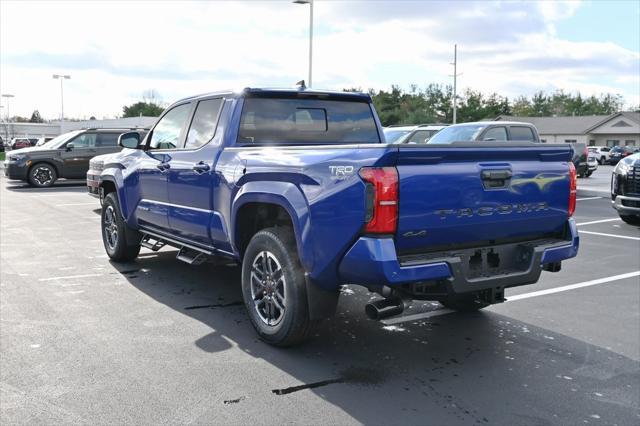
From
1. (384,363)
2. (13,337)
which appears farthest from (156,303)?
(384,363)

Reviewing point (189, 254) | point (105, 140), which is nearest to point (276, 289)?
point (189, 254)

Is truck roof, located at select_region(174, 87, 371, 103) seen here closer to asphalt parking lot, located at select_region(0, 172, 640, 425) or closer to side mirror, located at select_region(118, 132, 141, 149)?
side mirror, located at select_region(118, 132, 141, 149)

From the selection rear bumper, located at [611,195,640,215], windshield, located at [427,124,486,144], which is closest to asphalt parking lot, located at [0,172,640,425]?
rear bumper, located at [611,195,640,215]

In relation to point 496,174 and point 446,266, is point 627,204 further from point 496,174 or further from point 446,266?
point 446,266

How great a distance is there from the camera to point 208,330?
16.4 feet

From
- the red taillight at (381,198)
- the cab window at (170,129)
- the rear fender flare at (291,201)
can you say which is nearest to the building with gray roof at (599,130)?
the cab window at (170,129)

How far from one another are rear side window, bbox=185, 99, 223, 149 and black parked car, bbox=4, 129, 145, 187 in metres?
13.5

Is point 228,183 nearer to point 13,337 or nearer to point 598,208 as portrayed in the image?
point 13,337

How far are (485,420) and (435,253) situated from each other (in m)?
1.07

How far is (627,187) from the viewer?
10.7 metres

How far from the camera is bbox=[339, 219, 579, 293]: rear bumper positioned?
3680 mm

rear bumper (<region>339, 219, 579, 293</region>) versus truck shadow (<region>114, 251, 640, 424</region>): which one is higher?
rear bumper (<region>339, 219, 579, 293</region>)

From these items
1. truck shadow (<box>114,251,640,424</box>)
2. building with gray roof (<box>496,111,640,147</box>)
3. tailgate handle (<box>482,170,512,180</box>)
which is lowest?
Result: truck shadow (<box>114,251,640,424</box>)

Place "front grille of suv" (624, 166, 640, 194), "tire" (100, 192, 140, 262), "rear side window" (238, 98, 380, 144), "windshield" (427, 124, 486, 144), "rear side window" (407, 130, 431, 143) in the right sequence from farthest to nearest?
"rear side window" (407, 130, 431, 143), "windshield" (427, 124, 486, 144), "front grille of suv" (624, 166, 640, 194), "tire" (100, 192, 140, 262), "rear side window" (238, 98, 380, 144)
